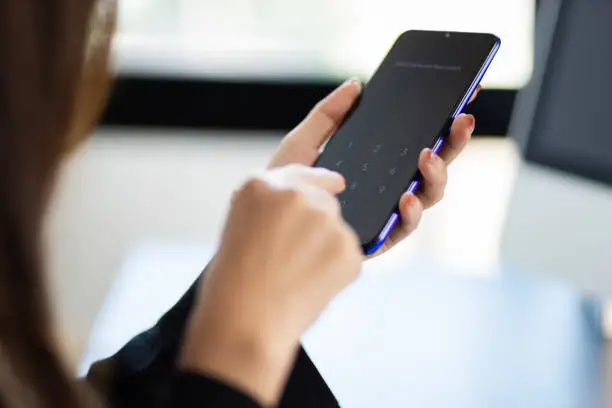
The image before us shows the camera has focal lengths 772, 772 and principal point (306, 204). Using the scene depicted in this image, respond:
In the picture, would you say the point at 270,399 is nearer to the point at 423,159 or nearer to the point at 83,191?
the point at 423,159

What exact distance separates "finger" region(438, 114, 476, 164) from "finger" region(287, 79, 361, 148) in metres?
0.09

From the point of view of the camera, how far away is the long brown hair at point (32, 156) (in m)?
0.28

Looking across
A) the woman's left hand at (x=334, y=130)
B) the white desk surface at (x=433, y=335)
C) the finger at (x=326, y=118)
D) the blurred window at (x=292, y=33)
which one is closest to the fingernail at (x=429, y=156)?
the woman's left hand at (x=334, y=130)

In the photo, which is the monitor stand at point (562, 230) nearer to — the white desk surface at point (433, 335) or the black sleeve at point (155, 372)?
the white desk surface at point (433, 335)

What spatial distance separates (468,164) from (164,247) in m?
0.48

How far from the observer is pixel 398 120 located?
569 millimetres

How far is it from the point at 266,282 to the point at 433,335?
43 centimetres

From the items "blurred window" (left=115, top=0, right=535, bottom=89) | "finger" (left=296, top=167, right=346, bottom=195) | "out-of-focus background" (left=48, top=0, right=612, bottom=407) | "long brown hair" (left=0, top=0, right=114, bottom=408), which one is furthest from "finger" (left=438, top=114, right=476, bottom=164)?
"blurred window" (left=115, top=0, right=535, bottom=89)

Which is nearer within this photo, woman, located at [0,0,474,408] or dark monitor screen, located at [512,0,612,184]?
woman, located at [0,0,474,408]

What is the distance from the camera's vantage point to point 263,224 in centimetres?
34

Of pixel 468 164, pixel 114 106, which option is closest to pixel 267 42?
pixel 114 106

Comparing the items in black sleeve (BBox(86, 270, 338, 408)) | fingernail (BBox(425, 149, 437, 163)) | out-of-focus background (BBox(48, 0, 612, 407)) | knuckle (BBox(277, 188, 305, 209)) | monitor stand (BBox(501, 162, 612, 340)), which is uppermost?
knuckle (BBox(277, 188, 305, 209))

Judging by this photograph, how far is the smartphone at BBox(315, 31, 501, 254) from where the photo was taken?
20.1 inches

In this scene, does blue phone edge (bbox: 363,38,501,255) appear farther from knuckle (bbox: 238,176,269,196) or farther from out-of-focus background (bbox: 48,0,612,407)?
out-of-focus background (bbox: 48,0,612,407)
